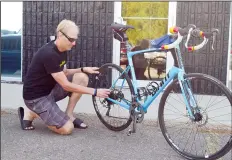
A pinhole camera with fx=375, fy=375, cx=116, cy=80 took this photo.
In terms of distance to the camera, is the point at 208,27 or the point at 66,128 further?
the point at 208,27

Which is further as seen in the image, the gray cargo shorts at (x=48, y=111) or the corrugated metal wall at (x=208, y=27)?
the corrugated metal wall at (x=208, y=27)

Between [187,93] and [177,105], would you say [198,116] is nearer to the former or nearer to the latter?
[187,93]

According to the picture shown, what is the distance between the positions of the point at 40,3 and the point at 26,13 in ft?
1.15

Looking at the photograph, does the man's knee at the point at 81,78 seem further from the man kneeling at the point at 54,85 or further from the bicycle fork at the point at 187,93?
the bicycle fork at the point at 187,93

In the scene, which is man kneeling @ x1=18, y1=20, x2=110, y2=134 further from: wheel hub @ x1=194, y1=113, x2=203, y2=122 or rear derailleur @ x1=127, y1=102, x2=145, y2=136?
wheel hub @ x1=194, y1=113, x2=203, y2=122

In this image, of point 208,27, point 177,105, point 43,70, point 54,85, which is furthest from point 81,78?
point 208,27

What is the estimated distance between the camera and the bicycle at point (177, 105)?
3.45 m

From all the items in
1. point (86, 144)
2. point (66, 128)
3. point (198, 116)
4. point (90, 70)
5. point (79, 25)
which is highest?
point (79, 25)

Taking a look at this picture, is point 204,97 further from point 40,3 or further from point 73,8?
point 40,3

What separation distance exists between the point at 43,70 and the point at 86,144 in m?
0.93

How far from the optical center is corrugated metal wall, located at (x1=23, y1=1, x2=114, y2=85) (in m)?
6.70

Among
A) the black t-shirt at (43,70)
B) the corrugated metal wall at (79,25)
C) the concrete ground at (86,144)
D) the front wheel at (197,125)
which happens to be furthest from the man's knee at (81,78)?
the corrugated metal wall at (79,25)

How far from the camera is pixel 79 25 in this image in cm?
681

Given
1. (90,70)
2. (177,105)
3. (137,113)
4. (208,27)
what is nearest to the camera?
(137,113)
